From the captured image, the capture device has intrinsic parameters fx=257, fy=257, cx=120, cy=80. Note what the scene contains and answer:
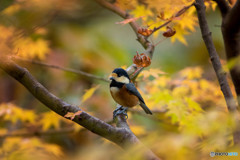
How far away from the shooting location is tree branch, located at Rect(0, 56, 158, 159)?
1332mm

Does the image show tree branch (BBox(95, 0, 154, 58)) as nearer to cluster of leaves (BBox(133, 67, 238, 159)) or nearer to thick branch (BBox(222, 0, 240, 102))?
cluster of leaves (BBox(133, 67, 238, 159))

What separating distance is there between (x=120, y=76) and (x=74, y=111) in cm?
61

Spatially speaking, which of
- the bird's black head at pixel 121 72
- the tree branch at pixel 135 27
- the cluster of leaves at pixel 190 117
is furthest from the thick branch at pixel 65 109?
the tree branch at pixel 135 27

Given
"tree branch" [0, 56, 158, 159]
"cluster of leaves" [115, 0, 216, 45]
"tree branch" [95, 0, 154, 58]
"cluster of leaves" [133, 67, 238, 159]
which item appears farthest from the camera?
"tree branch" [95, 0, 154, 58]

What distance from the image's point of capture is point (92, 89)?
2.12m

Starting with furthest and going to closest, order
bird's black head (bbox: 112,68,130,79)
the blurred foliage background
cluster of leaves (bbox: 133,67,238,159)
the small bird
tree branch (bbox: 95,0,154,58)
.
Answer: tree branch (bbox: 95,0,154,58) < the small bird < bird's black head (bbox: 112,68,130,79) < the blurred foliage background < cluster of leaves (bbox: 133,67,238,159)

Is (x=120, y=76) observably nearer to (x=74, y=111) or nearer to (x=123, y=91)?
(x=123, y=91)

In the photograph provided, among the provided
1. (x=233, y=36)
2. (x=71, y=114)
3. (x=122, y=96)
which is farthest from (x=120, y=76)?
(x=233, y=36)

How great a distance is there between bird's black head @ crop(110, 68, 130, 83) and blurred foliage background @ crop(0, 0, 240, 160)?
209 mm

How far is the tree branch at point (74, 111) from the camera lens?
1.33 meters

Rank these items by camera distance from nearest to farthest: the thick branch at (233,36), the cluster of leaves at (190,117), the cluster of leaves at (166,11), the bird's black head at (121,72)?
1. the cluster of leaves at (190,117)
2. the thick branch at (233,36)
3. the cluster of leaves at (166,11)
4. the bird's black head at (121,72)

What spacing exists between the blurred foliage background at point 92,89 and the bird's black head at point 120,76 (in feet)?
0.69

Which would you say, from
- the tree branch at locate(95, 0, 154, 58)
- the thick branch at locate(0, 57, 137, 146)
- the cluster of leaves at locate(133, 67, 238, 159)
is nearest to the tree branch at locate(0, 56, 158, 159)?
the thick branch at locate(0, 57, 137, 146)

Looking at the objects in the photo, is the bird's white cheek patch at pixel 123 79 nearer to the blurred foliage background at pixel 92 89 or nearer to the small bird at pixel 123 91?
the small bird at pixel 123 91
